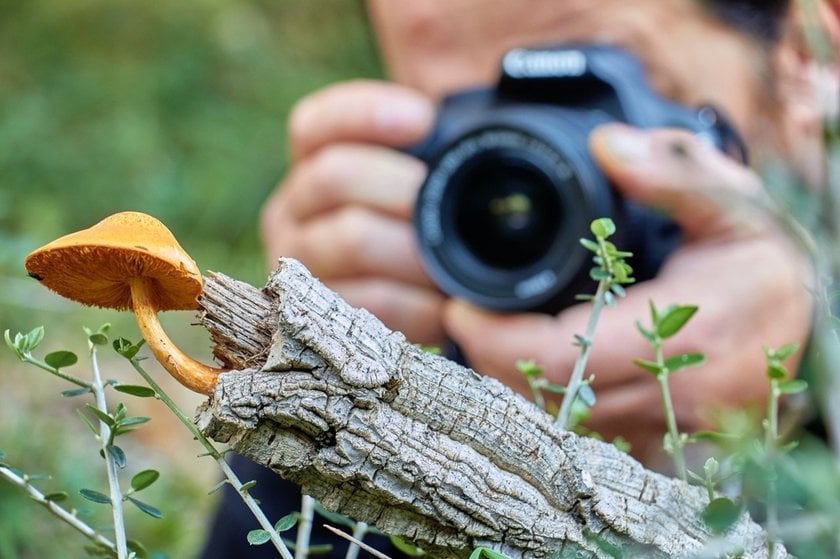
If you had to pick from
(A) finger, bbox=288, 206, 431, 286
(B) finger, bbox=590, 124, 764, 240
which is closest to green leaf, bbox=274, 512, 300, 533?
(B) finger, bbox=590, 124, 764, 240

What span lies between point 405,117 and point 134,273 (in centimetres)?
76

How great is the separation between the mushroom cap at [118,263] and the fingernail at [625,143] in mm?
607

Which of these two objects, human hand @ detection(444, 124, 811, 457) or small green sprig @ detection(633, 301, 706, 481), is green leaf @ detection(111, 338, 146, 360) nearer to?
small green sprig @ detection(633, 301, 706, 481)

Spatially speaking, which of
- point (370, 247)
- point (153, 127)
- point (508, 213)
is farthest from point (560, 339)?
point (153, 127)

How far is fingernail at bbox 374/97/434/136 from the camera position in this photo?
3.72ft

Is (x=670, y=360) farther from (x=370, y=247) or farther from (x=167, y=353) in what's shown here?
(x=370, y=247)

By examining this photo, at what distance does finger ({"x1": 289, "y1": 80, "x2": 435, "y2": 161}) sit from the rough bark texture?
767 millimetres

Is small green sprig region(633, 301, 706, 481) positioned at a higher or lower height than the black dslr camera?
lower

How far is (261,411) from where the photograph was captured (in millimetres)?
360

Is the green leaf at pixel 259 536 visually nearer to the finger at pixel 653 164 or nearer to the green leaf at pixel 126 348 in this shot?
the green leaf at pixel 126 348

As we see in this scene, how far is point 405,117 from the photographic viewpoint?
1.13 meters

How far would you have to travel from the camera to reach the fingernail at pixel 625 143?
36.7 inches

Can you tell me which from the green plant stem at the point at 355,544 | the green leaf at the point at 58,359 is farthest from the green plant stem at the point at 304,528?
the green leaf at the point at 58,359

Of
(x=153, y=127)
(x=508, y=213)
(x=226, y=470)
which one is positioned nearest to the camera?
(x=226, y=470)
